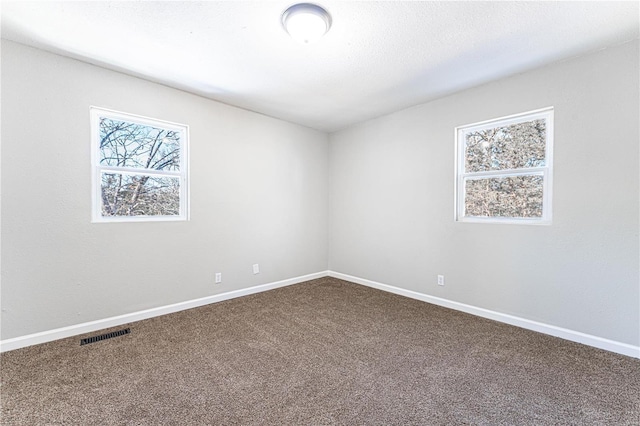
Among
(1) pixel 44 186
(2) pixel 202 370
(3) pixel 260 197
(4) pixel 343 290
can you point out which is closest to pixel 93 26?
(1) pixel 44 186

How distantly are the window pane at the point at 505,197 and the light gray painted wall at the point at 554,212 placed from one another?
0.54 ft

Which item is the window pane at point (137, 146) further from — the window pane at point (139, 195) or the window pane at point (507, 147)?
the window pane at point (507, 147)

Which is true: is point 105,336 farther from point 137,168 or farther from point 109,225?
point 137,168

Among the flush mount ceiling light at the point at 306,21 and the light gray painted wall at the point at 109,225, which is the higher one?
the flush mount ceiling light at the point at 306,21

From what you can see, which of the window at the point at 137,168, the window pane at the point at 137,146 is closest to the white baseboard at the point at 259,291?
the window at the point at 137,168

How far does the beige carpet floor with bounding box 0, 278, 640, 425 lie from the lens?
157cm

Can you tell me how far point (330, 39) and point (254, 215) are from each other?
7.84ft

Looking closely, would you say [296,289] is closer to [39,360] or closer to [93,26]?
→ [39,360]

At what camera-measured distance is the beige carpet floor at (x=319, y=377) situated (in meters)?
1.57

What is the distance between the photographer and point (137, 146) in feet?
9.59

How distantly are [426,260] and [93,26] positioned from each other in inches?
153

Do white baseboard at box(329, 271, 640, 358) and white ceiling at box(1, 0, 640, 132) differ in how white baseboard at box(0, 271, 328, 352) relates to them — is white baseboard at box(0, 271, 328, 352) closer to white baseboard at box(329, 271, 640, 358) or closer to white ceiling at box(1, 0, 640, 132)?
white baseboard at box(329, 271, 640, 358)

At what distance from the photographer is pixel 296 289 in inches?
157

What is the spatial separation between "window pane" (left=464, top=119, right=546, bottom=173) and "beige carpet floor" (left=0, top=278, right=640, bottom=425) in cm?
165
